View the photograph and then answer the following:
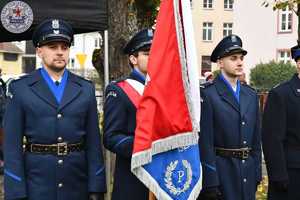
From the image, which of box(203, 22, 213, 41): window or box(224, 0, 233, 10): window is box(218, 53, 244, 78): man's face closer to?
box(203, 22, 213, 41): window

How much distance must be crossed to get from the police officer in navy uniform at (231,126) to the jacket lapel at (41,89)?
1.25m

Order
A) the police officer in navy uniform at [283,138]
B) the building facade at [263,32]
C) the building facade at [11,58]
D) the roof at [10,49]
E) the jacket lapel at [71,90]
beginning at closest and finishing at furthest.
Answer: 1. the jacket lapel at [71,90]
2. the police officer in navy uniform at [283,138]
3. the building facade at [263,32]
4. the building facade at [11,58]
5. the roof at [10,49]

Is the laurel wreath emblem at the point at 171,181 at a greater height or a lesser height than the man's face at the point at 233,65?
lesser

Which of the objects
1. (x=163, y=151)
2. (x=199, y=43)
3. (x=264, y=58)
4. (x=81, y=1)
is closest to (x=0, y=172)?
(x=81, y=1)

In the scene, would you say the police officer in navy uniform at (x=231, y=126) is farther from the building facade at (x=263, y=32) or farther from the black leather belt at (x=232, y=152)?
the building facade at (x=263, y=32)

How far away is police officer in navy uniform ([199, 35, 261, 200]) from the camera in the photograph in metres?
5.07

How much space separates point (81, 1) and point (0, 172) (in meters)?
5.10

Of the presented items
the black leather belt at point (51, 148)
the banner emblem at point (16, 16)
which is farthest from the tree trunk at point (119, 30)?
the black leather belt at point (51, 148)

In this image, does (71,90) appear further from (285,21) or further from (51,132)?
(285,21)

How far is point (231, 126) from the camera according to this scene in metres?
5.11

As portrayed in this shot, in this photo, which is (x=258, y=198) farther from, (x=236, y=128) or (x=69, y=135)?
(x=69, y=135)

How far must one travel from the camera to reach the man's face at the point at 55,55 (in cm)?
430

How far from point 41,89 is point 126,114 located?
619mm

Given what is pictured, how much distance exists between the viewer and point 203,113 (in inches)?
195
